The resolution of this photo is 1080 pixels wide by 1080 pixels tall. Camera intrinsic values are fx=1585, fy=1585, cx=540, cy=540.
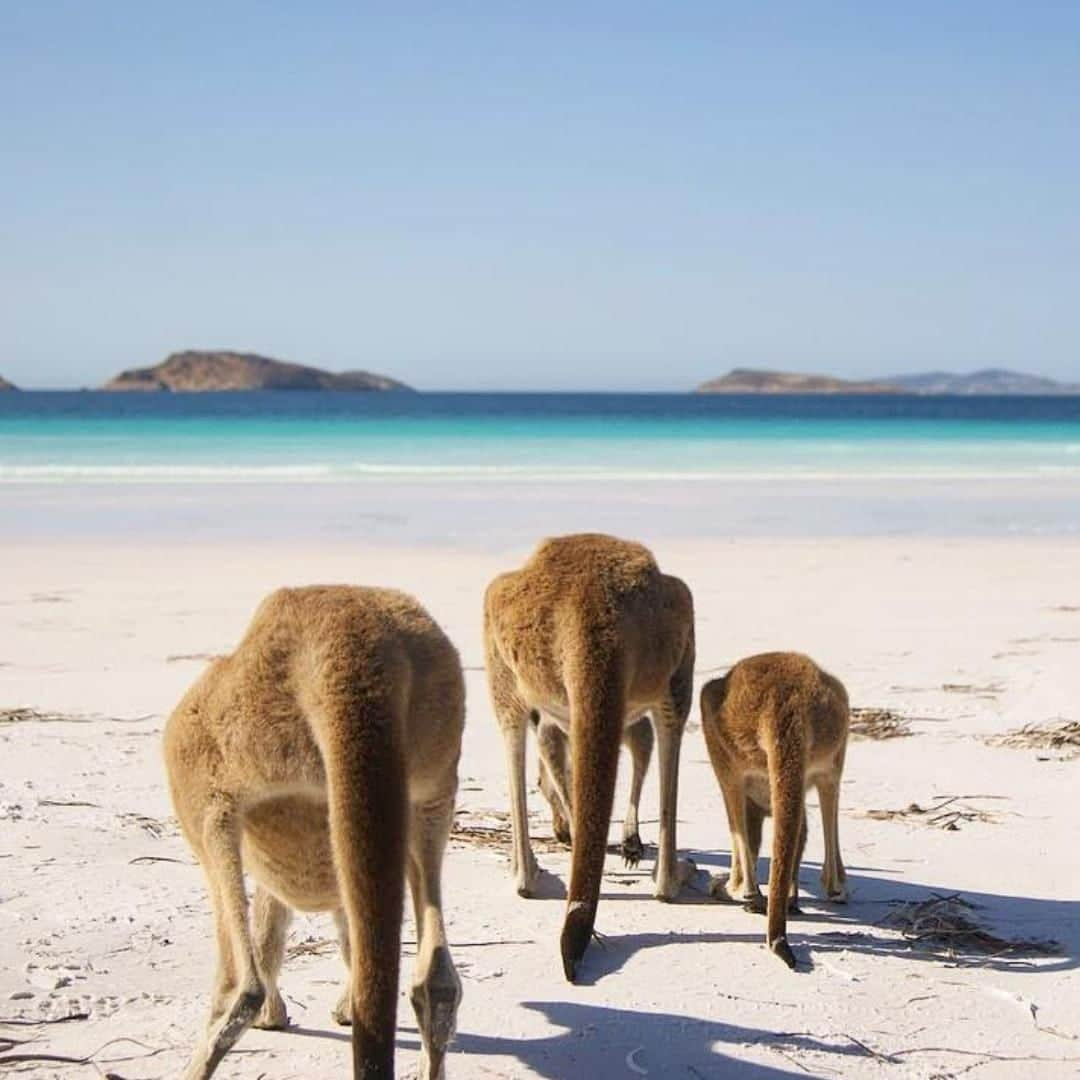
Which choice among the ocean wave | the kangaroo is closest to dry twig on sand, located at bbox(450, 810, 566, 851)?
the kangaroo

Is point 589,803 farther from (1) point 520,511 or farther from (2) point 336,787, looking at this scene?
(1) point 520,511

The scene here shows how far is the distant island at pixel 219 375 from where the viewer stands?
13675 centimetres

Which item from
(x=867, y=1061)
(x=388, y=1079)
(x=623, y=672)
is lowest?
(x=867, y=1061)

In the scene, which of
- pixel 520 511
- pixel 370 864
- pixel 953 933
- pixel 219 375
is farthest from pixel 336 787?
pixel 219 375

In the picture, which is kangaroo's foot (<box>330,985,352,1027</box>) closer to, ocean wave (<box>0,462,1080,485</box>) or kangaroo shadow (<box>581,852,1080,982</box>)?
kangaroo shadow (<box>581,852,1080,982</box>)

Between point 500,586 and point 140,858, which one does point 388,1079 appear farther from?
point 140,858

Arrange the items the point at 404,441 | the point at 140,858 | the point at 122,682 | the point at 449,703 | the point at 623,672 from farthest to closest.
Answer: the point at 404,441 → the point at 122,682 → the point at 140,858 → the point at 623,672 → the point at 449,703

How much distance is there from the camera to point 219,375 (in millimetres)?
139375

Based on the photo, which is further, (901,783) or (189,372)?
(189,372)

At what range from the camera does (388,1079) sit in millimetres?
2854

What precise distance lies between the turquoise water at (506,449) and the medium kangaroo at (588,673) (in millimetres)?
24283

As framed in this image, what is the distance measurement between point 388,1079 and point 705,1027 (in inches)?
57.1

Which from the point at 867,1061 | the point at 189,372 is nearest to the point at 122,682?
the point at 867,1061

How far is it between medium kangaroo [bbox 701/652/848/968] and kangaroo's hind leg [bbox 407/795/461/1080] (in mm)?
1464
